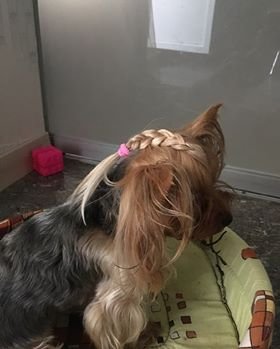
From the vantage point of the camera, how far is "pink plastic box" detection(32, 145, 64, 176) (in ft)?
7.54

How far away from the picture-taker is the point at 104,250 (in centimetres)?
116

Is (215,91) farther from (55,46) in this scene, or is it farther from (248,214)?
(55,46)

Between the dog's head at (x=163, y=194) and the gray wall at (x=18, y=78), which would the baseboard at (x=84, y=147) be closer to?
the gray wall at (x=18, y=78)

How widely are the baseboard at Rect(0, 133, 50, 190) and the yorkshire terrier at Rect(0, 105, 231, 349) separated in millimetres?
1006

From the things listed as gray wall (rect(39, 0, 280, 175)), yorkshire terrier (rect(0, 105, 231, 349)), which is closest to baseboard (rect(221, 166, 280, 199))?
gray wall (rect(39, 0, 280, 175))

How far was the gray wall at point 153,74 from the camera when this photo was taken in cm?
192

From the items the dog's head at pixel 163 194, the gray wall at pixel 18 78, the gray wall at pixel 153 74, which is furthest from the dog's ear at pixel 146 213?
the gray wall at pixel 18 78

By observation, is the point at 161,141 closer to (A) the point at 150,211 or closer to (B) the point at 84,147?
(A) the point at 150,211

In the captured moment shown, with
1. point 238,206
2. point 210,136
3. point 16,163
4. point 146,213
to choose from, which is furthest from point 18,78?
point 146,213

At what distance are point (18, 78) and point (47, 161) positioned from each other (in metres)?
0.40

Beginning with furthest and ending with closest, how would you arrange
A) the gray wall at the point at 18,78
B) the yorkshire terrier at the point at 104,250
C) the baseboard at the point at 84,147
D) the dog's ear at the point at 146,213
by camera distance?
1. the baseboard at the point at 84,147
2. the gray wall at the point at 18,78
3. the yorkshire terrier at the point at 104,250
4. the dog's ear at the point at 146,213

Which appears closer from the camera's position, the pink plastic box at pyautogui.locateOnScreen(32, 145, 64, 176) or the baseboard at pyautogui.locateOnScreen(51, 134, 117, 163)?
the pink plastic box at pyautogui.locateOnScreen(32, 145, 64, 176)

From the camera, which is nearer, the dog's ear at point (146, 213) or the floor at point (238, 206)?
the dog's ear at point (146, 213)

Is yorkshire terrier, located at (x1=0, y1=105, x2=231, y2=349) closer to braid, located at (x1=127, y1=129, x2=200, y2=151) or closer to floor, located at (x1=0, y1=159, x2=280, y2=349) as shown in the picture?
braid, located at (x1=127, y1=129, x2=200, y2=151)
